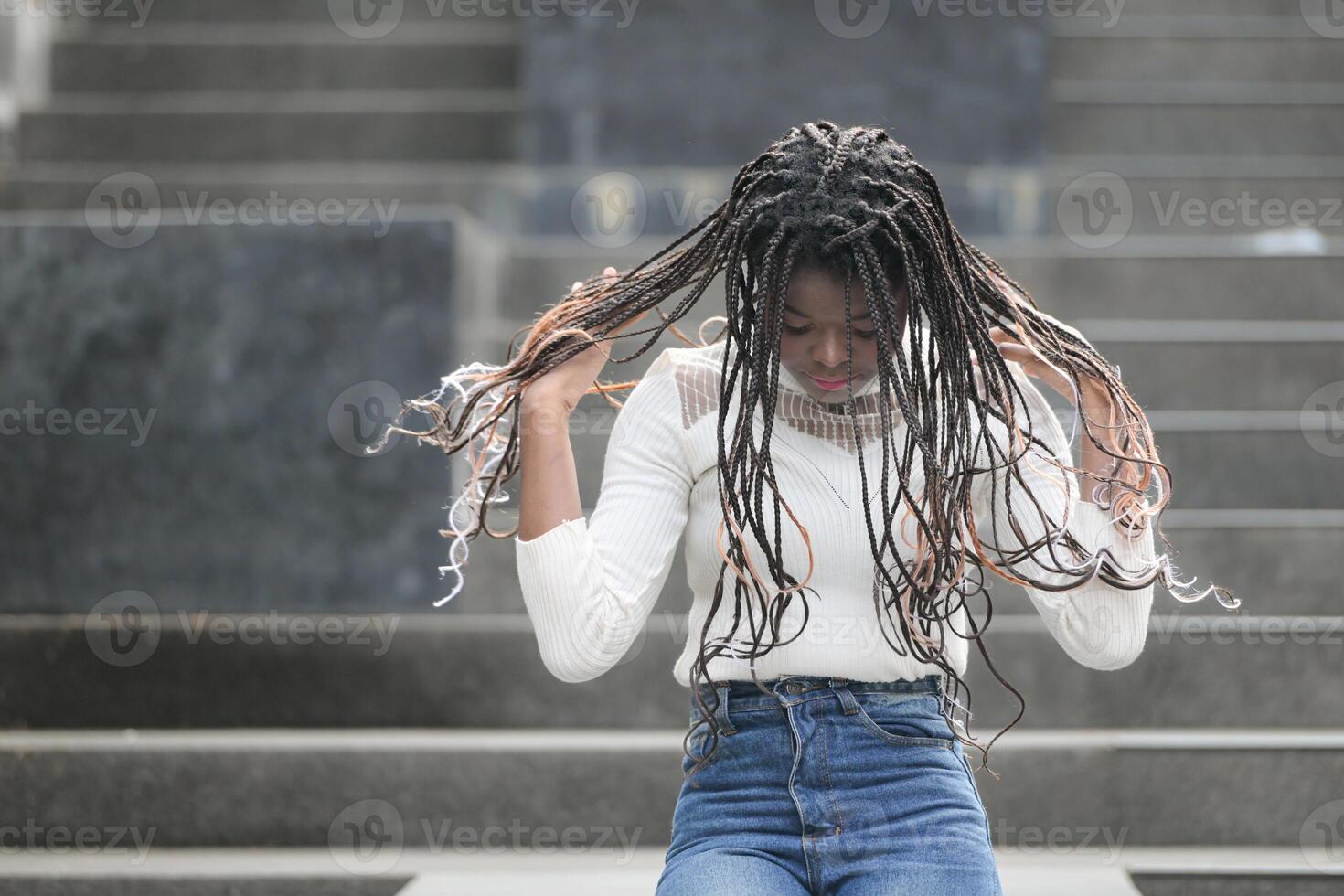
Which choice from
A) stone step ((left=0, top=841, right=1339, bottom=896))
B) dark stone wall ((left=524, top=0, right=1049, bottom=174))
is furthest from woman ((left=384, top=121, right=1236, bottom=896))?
dark stone wall ((left=524, top=0, right=1049, bottom=174))

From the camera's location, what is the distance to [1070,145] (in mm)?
3912

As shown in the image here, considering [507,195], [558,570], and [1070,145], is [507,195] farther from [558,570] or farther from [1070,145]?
[558,570]

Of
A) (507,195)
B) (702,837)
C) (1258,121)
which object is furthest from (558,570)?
(1258,121)

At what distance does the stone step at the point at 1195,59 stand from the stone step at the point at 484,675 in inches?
78.6

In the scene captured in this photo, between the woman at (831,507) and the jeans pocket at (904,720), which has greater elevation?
the woman at (831,507)

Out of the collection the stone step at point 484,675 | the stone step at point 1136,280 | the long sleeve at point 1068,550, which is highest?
the stone step at point 1136,280

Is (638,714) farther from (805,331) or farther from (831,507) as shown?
(805,331)

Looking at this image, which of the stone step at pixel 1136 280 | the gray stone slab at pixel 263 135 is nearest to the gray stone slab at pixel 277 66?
the gray stone slab at pixel 263 135

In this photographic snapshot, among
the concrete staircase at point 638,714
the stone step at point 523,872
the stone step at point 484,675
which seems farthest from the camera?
the stone step at point 484,675

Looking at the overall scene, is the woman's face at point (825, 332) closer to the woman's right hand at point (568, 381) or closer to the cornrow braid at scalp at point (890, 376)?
the cornrow braid at scalp at point (890, 376)

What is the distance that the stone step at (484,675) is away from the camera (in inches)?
95.4

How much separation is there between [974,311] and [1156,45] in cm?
298

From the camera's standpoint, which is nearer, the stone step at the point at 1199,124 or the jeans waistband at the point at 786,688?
the jeans waistband at the point at 786,688

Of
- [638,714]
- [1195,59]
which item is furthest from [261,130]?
[1195,59]
